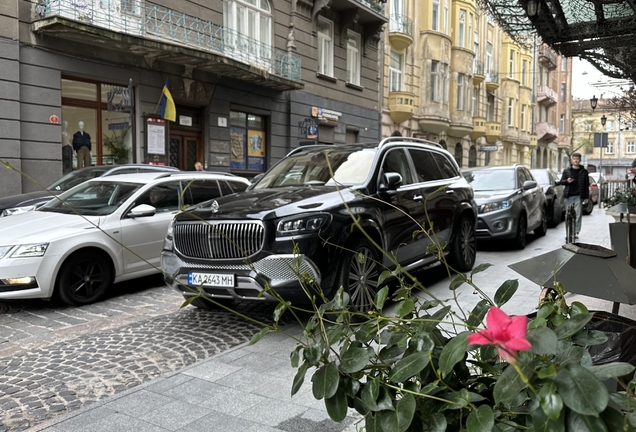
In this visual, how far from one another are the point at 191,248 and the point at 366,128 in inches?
792

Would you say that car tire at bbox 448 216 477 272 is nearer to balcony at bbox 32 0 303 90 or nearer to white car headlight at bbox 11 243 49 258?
white car headlight at bbox 11 243 49 258

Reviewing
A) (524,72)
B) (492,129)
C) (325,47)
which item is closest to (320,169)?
(325,47)

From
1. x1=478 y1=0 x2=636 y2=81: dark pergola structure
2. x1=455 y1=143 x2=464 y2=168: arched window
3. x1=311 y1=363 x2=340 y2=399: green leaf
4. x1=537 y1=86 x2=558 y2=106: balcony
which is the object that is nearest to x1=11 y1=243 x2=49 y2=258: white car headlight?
x1=311 y1=363 x2=340 y2=399: green leaf

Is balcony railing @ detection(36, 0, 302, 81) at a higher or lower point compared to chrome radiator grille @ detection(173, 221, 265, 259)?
higher

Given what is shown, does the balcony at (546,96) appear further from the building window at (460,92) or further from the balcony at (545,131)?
the building window at (460,92)

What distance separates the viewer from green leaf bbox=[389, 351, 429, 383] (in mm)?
1202

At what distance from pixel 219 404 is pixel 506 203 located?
8.29 metres

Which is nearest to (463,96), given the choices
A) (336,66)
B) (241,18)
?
(336,66)

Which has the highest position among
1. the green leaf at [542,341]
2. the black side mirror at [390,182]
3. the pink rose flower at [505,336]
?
the black side mirror at [390,182]

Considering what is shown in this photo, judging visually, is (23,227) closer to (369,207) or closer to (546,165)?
(369,207)

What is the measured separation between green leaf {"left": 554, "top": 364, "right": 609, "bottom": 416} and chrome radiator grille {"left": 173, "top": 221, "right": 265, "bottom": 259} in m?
4.04

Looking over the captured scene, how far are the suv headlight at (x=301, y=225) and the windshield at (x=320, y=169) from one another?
3.28ft

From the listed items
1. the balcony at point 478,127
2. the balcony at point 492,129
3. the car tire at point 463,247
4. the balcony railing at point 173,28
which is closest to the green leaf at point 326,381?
the car tire at point 463,247

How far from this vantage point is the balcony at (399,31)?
26.2m
